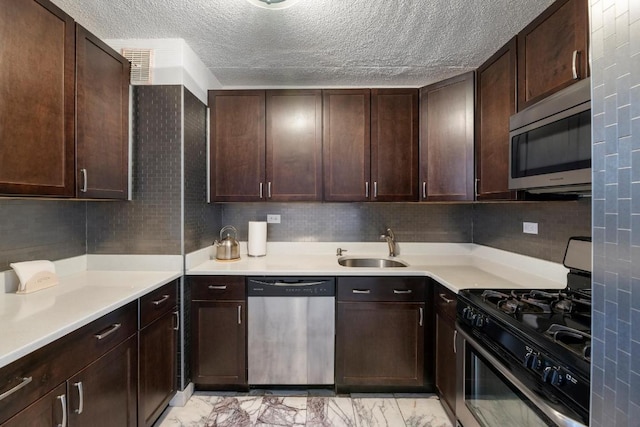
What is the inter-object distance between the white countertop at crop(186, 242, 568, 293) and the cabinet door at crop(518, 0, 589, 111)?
1.04m

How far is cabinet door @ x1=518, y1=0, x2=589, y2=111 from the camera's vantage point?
4.23 ft

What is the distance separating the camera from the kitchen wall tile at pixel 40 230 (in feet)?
5.29

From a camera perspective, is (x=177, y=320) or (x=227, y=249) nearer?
(x=177, y=320)

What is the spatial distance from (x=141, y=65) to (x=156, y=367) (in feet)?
6.26

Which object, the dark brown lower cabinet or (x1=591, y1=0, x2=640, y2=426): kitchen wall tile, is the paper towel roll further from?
(x1=591, y1=0, x2=640, y2=426): kitchen wall tile

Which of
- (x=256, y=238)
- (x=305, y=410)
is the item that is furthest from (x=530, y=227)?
(x=256, y=238)

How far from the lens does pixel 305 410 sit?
81.0 inches

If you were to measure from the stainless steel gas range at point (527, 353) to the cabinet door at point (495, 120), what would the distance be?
510mm

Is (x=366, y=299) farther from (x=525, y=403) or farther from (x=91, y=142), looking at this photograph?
(x=91, y=142)

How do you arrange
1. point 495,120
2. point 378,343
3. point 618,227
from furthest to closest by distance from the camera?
point 378,343 → point 495,120 → point 618,227

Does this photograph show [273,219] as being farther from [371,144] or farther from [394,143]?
[394,143]

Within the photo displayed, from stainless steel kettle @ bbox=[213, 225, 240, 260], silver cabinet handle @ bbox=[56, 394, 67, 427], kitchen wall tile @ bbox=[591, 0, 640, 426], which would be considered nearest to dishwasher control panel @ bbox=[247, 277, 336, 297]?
stainless steel kettle @ bbox=[213, 225, 240, 260]

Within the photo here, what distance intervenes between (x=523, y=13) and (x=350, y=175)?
144cm

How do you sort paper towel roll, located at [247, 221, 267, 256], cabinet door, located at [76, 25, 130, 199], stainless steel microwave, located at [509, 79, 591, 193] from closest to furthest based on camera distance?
stainless steel microwave, located at [509, 79, 591, 193], cabinet door, located at [76, 25, 130, 199], paper towel roll, located at [247, 221, 267, 256]
